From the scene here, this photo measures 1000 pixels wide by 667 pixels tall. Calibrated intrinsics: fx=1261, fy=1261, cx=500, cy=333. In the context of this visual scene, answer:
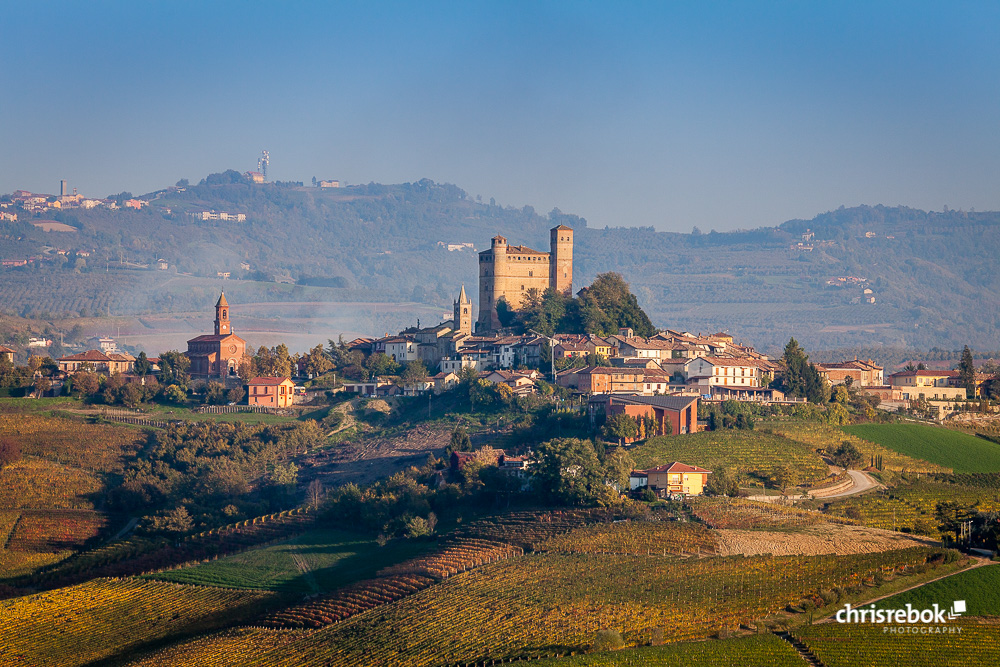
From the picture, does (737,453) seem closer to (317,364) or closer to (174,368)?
(317,364)

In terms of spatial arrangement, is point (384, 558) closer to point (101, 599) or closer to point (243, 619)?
point (243, 619)

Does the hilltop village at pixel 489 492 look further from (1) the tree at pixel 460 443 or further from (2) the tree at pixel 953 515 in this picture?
(2) the tree at pixel 953 515

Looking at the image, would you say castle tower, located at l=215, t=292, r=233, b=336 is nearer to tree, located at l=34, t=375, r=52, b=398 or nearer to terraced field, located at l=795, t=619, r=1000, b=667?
tree, located at l=34, t=375, r=52, b=398

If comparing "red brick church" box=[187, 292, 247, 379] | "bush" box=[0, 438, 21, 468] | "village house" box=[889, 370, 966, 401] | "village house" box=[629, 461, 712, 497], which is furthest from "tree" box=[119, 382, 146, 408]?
"village house" box=[889, 370, 966, 401]

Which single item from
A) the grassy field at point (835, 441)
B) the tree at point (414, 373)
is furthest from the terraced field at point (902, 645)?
the tree at point (414, 373)

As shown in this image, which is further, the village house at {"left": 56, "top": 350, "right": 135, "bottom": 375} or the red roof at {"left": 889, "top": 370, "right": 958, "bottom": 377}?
the village house at {"left": 56, "top": 350, "right": 135, "bottom": 375}

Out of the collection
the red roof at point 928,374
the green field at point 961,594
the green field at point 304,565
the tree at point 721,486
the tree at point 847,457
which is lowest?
the green field at point 304,565
